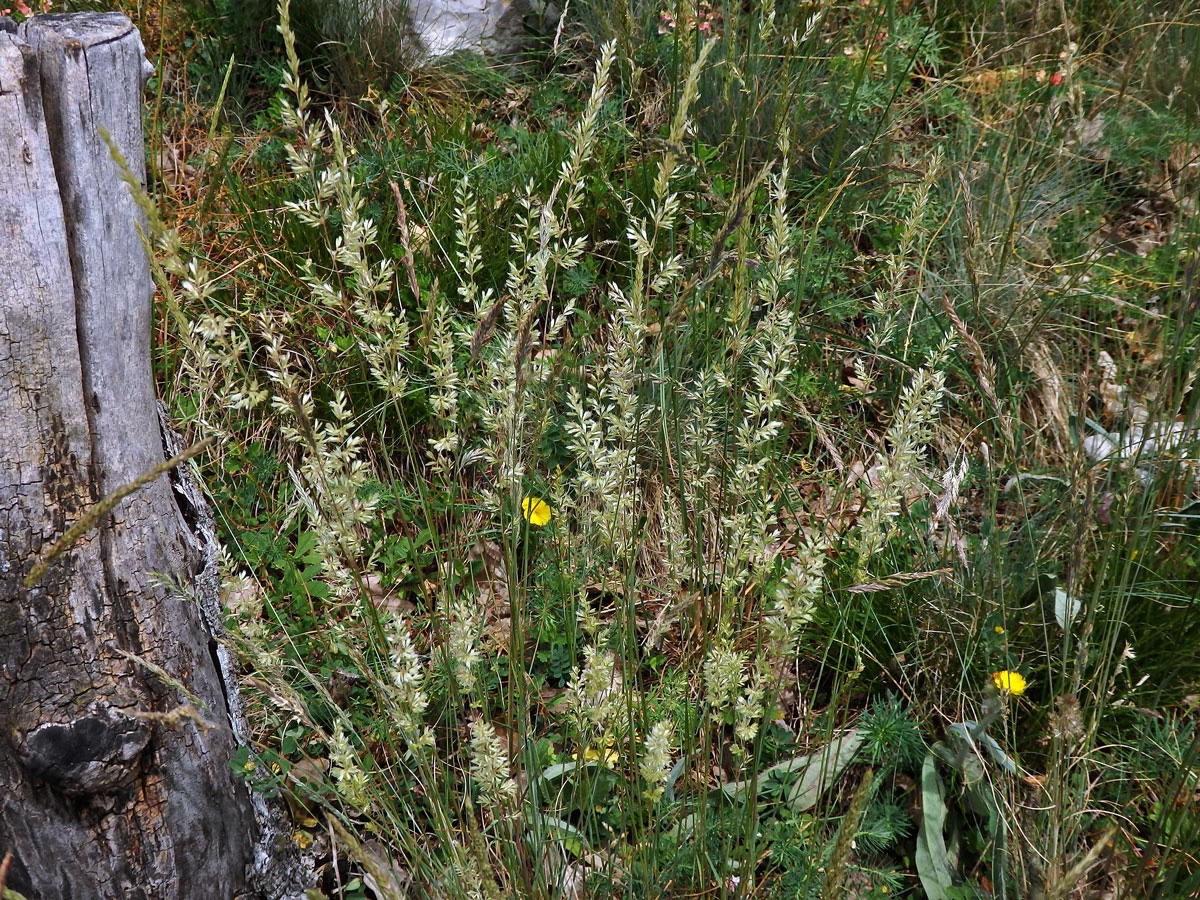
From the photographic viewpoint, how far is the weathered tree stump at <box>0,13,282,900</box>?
166 cm

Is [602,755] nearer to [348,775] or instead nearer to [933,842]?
[348,775]

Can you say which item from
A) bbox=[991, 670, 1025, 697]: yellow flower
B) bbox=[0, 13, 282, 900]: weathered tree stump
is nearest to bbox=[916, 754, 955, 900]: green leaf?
bbox=[991, 670, 1025, 697]: yellow flower

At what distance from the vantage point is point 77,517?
1690 mm

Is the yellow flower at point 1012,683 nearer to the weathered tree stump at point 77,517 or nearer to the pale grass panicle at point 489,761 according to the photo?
the pale grass panicle at point 489,761

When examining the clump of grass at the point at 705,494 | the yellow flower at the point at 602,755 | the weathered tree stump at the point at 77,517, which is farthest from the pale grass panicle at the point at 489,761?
the weathered tree stump at the point at 77,517

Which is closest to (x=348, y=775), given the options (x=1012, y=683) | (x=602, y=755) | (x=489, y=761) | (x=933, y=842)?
(x=489, y=761)

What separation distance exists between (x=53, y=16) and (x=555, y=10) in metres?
2.75

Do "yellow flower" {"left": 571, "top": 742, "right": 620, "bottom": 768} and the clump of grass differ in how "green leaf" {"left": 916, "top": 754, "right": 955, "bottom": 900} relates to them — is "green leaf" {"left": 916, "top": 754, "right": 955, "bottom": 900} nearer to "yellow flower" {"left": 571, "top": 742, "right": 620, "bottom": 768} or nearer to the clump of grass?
the clump of grass

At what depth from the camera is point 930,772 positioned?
2.09 metres

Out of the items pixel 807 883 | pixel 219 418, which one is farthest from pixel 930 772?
pixel 219 418

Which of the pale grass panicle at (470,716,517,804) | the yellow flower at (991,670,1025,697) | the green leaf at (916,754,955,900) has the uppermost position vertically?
the pale grass panicle at (470,716,517,804)

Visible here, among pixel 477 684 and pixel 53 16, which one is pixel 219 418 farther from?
pixel 477 684

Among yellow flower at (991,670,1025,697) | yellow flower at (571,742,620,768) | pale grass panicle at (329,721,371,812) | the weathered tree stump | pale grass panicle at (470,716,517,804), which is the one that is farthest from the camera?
yellow flower at (991,670,1025,697)

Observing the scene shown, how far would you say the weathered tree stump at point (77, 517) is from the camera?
65.4 inches
